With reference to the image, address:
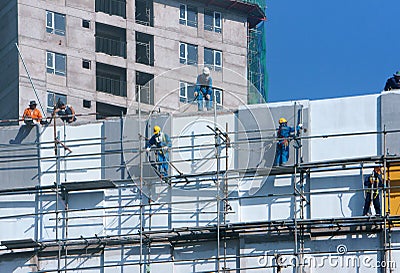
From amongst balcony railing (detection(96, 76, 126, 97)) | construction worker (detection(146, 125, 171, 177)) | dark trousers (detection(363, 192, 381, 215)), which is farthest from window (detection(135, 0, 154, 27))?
dark trousers (detection(363, 192, 381, 215))

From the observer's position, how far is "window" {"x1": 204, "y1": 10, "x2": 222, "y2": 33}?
98.2m

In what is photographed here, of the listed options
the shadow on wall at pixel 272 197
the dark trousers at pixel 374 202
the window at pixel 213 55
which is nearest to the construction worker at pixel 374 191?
the dark trousers at pixel 374 202

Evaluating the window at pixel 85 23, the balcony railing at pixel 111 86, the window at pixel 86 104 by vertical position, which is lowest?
the window at pixel 86 104

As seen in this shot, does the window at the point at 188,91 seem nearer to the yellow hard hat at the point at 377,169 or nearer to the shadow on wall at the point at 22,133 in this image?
the shadow on wall at the point at 22,133

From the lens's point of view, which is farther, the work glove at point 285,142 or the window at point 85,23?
the window at point 85,23

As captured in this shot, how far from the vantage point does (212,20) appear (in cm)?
9844

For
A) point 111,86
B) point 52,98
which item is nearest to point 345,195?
point 52,98

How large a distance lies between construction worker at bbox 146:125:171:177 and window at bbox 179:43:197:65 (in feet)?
164

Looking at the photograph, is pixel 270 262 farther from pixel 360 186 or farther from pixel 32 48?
pixel 32 48

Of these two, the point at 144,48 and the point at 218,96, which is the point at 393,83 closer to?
A: the point at 218,96

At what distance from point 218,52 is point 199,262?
5182cm

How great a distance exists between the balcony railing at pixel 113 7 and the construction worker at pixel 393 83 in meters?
49.8

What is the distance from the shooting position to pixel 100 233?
156 ft

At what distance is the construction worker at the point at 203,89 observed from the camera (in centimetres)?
4788
